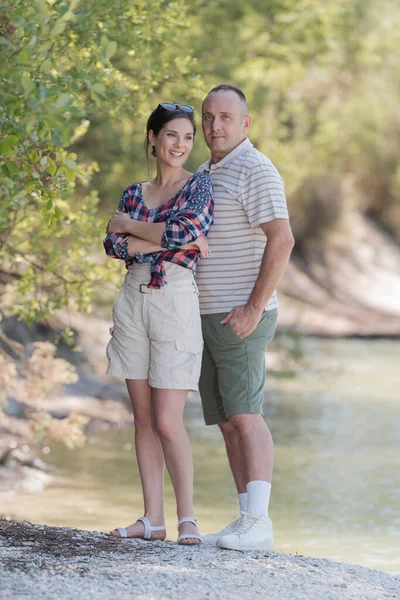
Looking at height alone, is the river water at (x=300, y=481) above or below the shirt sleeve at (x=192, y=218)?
below

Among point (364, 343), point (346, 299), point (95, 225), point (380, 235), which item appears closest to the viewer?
point (95, 225)

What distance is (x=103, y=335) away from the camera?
1587 cm

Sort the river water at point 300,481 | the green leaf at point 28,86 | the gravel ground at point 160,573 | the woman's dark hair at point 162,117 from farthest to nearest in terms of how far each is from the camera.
→ the river water at point 300,481 < the woman's dark hair at point 162,117 < the gravel ground at point 160,573 < the green leaf at point 28,86

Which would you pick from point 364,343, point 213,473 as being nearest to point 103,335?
point 213,473

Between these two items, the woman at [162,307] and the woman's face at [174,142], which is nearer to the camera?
the woman at [162,307]

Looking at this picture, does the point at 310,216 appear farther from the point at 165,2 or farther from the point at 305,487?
the point at 165,2

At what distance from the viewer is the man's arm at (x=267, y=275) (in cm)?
504

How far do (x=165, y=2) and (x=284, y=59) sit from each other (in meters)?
6.60

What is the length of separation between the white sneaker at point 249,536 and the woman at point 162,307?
0.20 meters

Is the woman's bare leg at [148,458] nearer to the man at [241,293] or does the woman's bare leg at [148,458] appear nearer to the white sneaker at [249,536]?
the man at [241,293]

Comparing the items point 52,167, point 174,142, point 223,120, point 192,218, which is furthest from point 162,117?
point 52,167

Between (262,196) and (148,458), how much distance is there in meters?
1.37

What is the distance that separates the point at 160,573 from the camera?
4410 millimetres

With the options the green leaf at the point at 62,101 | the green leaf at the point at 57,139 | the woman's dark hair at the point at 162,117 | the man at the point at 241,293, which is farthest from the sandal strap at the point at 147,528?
the green leaf at the point at 62,101
